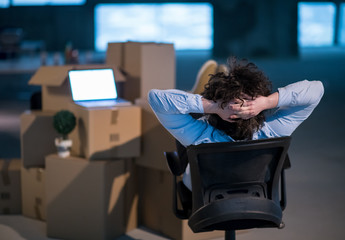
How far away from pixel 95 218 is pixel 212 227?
1177mm

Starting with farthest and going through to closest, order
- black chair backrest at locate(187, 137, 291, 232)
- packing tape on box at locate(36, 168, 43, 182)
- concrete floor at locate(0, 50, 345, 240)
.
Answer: packing tape on box at locate(36, 168, 43, 182)
concrete floor at locate(0, 50, 345, 240)
black chair backrest at locate(187, 137, 291, 232)

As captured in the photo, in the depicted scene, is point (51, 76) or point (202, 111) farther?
point (51, 76)

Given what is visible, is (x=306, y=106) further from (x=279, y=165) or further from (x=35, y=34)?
(x=35, y=34)

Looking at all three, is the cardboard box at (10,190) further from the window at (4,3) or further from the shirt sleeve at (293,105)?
the window at (4,3)

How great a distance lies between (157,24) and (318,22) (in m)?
6.65

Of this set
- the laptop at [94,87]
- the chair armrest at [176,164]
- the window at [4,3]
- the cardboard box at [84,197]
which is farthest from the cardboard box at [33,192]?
the window at [4,3]

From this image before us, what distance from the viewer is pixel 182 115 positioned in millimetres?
2277

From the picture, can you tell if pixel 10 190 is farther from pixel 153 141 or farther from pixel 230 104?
pixel 230 104

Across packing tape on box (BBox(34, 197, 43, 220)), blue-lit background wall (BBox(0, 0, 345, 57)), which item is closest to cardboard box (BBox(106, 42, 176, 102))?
packing tape on box (BBox(34, 197, 43, 220))

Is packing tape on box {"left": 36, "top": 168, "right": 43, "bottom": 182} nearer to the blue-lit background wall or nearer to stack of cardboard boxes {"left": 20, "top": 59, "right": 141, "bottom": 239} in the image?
stack of cardboard boxes {"left": 20, "top": 59, "right": 141, "bottom": 239}

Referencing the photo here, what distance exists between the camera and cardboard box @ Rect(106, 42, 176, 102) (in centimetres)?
380

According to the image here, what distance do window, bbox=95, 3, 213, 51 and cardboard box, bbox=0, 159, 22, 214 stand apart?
16.9m

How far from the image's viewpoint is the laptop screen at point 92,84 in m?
3.49

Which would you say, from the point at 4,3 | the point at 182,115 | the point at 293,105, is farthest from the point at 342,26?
the point at 182,115
